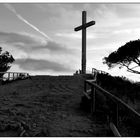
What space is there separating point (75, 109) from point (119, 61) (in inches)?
986

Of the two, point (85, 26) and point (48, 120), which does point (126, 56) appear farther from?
point (48, 120)

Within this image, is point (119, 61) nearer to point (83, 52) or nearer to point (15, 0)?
point (83, 52)

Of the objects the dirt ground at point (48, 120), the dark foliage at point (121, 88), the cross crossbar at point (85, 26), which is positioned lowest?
the dirt ground at point (48, 120)

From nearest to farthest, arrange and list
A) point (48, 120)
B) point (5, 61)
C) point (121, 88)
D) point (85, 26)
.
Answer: point (48, 120), point (121, 88), point (85, 26), point (5, 61)

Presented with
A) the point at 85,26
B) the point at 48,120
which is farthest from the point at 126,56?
the point at 48,120

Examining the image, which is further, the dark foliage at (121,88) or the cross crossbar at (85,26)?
the cross crossbar at (85,26)

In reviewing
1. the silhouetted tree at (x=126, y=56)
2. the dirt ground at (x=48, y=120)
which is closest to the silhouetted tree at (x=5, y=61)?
the silhouetted tree at (x=126, y=56)

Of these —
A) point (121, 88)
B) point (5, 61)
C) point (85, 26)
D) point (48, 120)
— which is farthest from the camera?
point (5, 61)

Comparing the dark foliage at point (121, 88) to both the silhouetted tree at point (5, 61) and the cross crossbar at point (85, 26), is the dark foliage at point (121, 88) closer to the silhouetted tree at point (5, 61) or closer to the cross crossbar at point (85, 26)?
the cross crossbar at point (85, 26)

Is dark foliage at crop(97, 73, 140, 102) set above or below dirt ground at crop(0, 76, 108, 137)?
above

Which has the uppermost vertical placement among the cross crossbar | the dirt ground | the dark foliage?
the cross crossbar

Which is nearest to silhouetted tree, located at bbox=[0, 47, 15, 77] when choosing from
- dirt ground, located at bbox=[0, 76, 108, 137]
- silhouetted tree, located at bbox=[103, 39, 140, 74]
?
silhouetted tree, located at bbox=[103, 39, 140, 74]

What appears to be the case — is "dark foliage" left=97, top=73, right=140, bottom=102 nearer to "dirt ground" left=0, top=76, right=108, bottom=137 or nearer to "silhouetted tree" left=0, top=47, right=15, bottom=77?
"dirt ground" left=0, top=76, right=108, bottom=137

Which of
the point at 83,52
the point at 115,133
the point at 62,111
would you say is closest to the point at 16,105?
the point at 62,111
